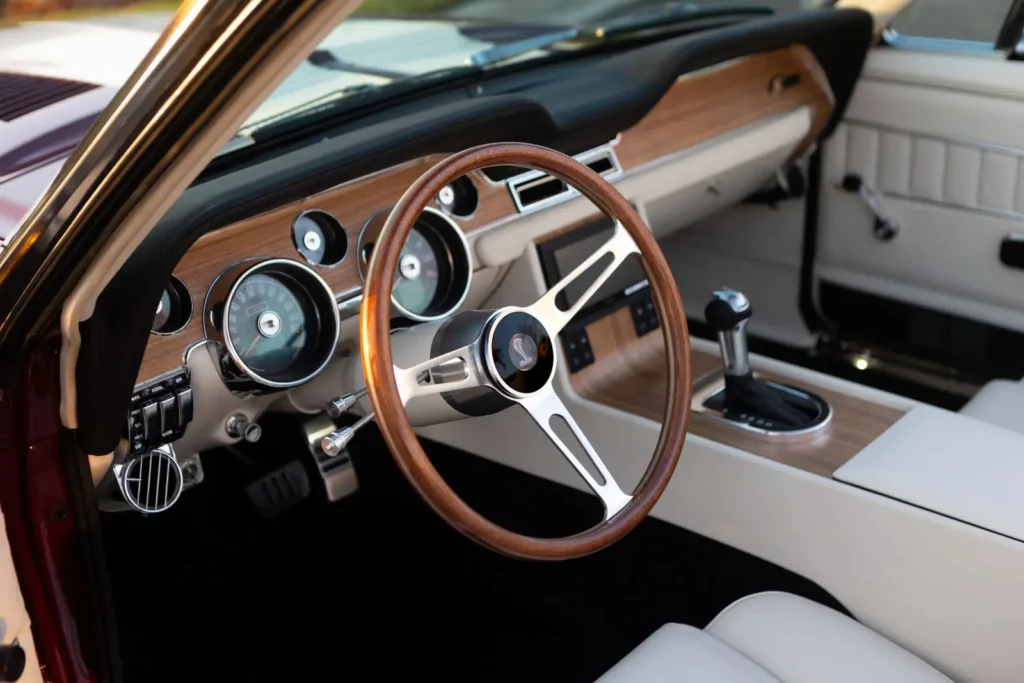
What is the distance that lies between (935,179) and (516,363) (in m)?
1.54

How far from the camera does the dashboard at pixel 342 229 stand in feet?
4.43

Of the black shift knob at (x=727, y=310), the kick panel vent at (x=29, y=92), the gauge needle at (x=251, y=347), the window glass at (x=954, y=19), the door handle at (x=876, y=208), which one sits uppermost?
the kick panel vent at (x=29, y=92)

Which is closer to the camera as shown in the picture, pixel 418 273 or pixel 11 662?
pixel 11 662

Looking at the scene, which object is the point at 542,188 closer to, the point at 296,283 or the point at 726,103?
the point at 296,283

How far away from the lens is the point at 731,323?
1.81 metres

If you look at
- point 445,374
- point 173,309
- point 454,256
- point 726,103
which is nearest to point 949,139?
point 726,103

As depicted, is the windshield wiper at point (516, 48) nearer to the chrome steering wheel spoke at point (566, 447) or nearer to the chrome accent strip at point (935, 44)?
the chrome accent strip at point (935, 44)

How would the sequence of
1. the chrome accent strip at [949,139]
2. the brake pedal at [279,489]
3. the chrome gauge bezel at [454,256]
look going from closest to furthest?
the chrome gauge bezel at [454,256]
the brake pedal at [279,489]
the chrome accent strip at [949,139]

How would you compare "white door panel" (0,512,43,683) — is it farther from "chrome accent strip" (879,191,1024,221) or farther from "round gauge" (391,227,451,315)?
"chrome accent strip" (879,191,1024,221)

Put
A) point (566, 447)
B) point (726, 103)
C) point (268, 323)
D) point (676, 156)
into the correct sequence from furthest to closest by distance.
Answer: point (726, 103) < point (676, 156) < point (268, 323) < point (566, 447)

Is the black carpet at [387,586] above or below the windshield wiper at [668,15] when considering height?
below

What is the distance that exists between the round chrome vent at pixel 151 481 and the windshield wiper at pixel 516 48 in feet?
3.29

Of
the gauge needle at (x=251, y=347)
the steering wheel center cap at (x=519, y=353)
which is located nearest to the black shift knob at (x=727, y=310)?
the steering wheel center cap at (x=519, y=353)

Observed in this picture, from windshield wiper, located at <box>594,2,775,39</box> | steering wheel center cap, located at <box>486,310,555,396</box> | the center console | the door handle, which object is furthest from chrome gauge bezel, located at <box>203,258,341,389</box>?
the door handle
